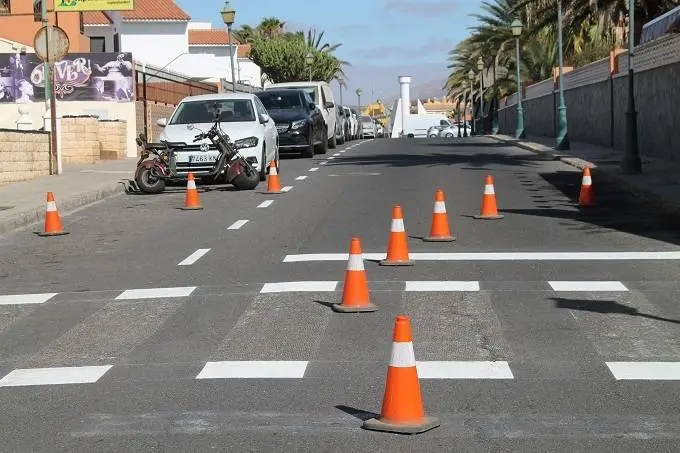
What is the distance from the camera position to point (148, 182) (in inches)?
883

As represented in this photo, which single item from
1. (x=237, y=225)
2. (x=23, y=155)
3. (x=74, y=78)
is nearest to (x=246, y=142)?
(x=23, y=155)

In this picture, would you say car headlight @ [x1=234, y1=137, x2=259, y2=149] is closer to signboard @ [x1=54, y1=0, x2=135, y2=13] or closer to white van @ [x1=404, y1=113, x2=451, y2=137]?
signboard @ [x1=54, y1=0, x2=135, y2=13]

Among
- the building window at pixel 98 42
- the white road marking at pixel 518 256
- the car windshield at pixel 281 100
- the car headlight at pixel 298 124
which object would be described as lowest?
the white road marking at pixel 518 256

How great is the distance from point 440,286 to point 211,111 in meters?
13.8

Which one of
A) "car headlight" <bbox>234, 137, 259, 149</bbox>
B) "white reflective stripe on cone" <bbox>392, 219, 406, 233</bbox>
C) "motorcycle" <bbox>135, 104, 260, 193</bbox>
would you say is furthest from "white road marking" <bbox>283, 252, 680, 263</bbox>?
"car headlight" <bbox>234, 137, 259, 149</bbox>

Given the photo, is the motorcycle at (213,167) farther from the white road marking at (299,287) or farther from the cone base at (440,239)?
the white road marking at (299,287)

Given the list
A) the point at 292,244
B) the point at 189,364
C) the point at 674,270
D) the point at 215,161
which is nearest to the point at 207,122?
the point at 215,161

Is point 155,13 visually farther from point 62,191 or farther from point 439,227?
point 439,227

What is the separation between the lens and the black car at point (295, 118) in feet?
108

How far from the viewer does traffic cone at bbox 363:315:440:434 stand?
5.99 m

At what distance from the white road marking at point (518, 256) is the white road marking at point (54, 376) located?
506cm

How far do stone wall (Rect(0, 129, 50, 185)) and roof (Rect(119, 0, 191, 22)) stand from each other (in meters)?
55.1

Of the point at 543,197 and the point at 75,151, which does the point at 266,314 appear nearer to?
the point at 543,197

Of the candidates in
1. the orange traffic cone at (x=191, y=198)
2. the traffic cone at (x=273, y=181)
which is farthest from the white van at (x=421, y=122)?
the orange traffic cone at (x=191, y=198)
